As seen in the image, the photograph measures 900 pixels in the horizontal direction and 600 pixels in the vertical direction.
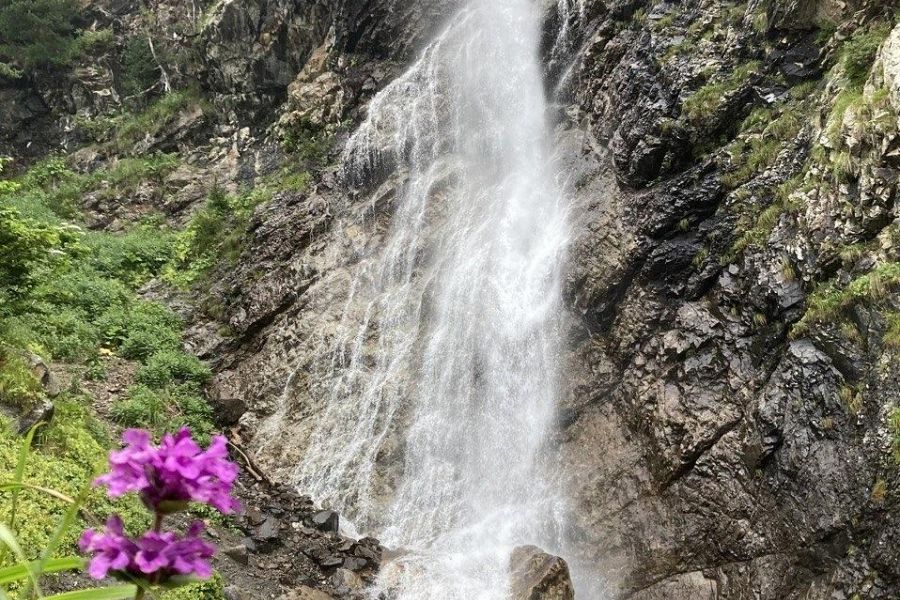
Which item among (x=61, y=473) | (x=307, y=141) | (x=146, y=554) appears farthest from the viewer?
(x=307, y=141)

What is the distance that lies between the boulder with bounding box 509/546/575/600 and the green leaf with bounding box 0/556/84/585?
700cm

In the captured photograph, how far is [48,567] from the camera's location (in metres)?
1.57

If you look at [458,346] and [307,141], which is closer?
[458,346]

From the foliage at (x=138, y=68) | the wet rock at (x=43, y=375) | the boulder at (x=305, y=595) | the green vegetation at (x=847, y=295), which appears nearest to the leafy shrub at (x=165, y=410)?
the wet rock at (x=43, y=375)

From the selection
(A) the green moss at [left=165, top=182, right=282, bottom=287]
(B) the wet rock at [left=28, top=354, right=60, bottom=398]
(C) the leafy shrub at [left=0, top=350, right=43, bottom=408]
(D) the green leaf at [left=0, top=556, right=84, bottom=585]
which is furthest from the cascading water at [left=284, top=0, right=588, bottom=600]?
(D) the green leaf at [left=0, top=556, right=84, bottom=585]

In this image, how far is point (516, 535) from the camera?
9.54m

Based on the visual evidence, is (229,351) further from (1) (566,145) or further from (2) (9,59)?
(2) (9,59)

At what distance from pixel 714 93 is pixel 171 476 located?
1157 cm

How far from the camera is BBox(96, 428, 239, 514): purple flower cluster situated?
56.2 inches

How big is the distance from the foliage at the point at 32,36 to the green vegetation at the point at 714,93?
26219 millimetres

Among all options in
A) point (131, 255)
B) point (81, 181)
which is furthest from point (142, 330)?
point (81, 181)

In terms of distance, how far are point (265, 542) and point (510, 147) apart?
36.2ft

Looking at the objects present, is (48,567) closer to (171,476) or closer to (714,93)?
(171,476)

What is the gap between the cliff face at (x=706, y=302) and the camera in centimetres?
698
